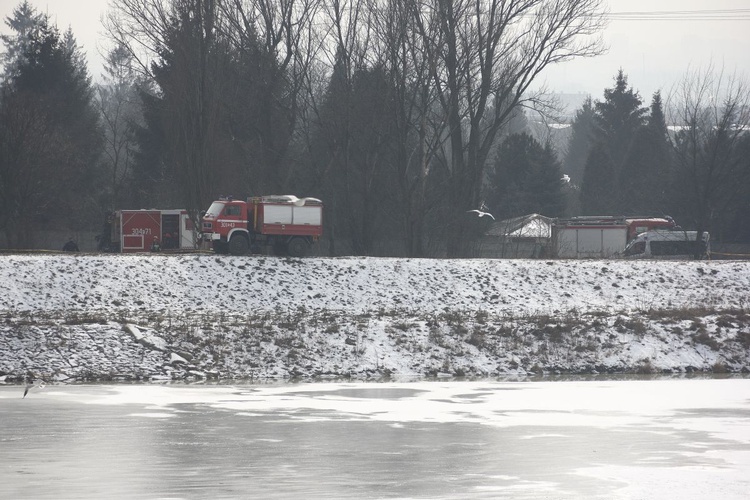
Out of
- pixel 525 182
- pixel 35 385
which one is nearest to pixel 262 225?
pixel 35 385

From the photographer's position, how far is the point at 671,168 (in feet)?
253

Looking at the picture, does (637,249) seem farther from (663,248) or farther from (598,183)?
(598,183)

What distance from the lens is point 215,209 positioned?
40.9 meters

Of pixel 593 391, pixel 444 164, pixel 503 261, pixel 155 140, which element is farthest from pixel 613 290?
pixel 155 140

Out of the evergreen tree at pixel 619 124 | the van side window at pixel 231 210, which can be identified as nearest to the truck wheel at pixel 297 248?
the van side window at pixel 231 210

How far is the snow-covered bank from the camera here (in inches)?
1014

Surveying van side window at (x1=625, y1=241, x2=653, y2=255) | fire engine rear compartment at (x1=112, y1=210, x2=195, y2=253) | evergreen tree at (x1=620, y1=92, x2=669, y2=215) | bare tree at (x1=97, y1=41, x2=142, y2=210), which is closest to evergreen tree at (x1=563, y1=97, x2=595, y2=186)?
evergreen tree at (x1=620, y1=92, x2=669, y2=215)

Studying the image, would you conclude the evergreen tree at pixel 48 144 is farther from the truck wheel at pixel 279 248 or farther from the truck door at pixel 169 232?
the truck wheel at pixel 279 248

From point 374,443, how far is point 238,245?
86.8ft

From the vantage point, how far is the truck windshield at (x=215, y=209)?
40.7 metres

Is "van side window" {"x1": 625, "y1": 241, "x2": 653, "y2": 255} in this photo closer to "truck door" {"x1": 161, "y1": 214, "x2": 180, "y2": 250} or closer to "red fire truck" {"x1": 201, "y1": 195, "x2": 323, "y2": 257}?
"red fire truck" {"x1": 201, "y1": 195, "x2": 323, "y2": 257}

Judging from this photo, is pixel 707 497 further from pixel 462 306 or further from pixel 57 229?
pixel 57 229

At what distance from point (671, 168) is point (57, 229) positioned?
45410mm

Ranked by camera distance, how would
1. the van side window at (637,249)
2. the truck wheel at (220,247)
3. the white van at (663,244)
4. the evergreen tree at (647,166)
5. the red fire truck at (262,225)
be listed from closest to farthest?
the red fire truck at (262,225), the truck wheel at (220,247), the white van at (663,244), the van side window at (637,249), the evergreen tree at (647,166)
